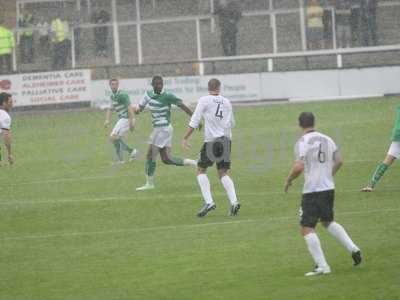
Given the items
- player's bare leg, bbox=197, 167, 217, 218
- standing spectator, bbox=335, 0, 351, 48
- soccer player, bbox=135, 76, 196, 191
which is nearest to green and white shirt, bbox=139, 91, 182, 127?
soccer player, bbox=135, 76, 196, 191

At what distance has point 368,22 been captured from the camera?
132ft

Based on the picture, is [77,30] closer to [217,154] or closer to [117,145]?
[117,145]

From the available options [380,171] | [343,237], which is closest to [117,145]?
[380,171]

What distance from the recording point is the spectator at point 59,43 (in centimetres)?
4147

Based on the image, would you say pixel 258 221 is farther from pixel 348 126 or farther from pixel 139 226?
pixel 348 126

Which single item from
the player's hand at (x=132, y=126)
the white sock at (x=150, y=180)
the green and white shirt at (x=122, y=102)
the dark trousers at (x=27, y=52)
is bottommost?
the white sock at (x=150, y=180)

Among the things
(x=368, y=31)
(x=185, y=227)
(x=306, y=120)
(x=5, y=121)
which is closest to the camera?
(x=306, y=120)

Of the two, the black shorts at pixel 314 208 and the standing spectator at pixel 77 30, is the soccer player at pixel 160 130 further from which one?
the standing spectator at pixel 77 30

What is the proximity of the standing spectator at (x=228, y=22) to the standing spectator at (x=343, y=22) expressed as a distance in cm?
375

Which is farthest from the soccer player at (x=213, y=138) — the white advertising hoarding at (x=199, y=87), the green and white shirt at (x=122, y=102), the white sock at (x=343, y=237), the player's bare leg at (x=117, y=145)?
the white advertising hoarding at (x=199, y=87)

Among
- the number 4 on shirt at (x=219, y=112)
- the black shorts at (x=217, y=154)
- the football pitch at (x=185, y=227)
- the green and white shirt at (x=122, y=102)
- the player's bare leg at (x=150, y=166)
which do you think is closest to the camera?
the football pitch at (x=185, y=227)

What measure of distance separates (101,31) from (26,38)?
292 cm

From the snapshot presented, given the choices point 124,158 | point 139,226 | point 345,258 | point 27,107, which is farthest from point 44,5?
point 345,258

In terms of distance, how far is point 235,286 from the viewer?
13469 millimetres
